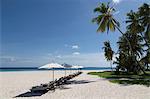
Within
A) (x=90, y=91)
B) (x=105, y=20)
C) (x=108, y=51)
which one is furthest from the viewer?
(x=108, y=51)

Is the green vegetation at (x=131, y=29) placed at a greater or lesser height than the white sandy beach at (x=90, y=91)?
greater

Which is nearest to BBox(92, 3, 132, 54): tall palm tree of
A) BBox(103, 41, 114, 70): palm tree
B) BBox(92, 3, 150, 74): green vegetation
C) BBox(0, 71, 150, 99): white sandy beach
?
BBox(92, 3, 150, 74): green vegetation

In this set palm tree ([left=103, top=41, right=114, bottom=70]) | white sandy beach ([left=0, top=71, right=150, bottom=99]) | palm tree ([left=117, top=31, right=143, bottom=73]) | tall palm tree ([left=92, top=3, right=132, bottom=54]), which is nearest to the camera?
white sandy beach ([left=0, top=71, right=150, bottom=99])

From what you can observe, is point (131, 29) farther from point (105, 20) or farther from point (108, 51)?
point (108, 51)

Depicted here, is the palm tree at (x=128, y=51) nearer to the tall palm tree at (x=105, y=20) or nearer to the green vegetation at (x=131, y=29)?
the green vegetation at (x=131, y=29)

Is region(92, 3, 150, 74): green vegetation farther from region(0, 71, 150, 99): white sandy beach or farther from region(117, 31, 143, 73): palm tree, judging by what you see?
region(0, 71, 150, 99): white sandy beach

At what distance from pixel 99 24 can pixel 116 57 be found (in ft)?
68.7

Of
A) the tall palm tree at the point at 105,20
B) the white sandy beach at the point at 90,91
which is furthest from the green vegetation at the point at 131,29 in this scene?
the white sandy beach at the point at 90,91

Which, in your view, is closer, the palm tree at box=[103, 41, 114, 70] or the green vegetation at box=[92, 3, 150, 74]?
the green vegetation at box=[92, 3, 150, 74]

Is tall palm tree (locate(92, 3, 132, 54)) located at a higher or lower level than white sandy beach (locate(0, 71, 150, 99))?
higher

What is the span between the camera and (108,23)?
29.5 metres

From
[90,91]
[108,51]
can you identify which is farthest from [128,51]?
[90,91]

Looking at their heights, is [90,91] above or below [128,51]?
below

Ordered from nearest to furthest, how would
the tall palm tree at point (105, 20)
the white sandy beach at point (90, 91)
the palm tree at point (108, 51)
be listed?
the white sandy beach at point (90, 91) → the tall palm tree at point (105, 20) → the palm tree at point (108, 51)
